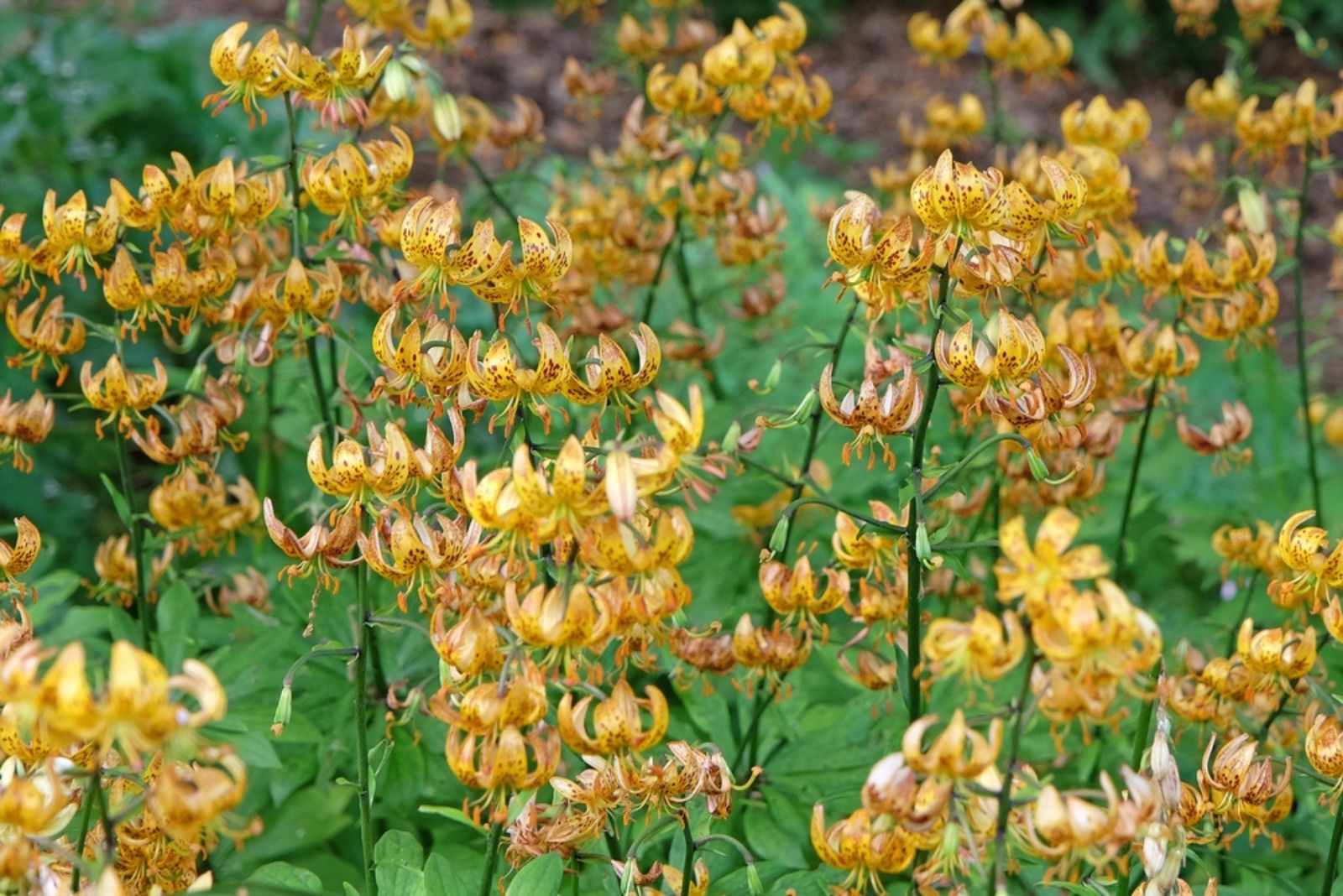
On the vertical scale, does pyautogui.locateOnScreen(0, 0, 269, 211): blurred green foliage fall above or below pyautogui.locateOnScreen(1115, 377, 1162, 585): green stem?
below

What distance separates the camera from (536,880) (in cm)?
182

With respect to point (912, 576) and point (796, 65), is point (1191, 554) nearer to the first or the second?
point (796, 65)

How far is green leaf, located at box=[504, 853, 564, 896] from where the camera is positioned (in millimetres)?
1812

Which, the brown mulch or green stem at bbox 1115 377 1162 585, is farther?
the brown mulch

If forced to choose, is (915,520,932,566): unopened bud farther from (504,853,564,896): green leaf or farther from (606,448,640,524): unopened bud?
(504,853,564,896): green leaf

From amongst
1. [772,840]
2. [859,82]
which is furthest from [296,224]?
[859,82]

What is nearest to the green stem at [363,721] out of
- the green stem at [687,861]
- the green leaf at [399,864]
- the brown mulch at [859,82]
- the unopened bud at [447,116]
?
the green leaf at [399,864]

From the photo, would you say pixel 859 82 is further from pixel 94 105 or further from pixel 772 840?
pixel 772 840

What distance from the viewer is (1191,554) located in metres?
3.39

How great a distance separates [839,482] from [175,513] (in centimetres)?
142

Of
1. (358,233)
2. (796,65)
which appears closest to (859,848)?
(358,233)

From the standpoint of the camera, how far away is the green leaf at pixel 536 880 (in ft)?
5.94

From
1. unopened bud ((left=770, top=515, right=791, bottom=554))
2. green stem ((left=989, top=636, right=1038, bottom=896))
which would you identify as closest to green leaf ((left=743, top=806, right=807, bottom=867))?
unopened bud ((left=770, top=515, right=791, bottom=554))

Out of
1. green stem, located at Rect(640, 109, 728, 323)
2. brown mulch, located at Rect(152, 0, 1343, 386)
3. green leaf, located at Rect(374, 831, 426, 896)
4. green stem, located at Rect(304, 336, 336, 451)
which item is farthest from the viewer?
brown mulch, located at Rect(152, 0, 1343, 386)
